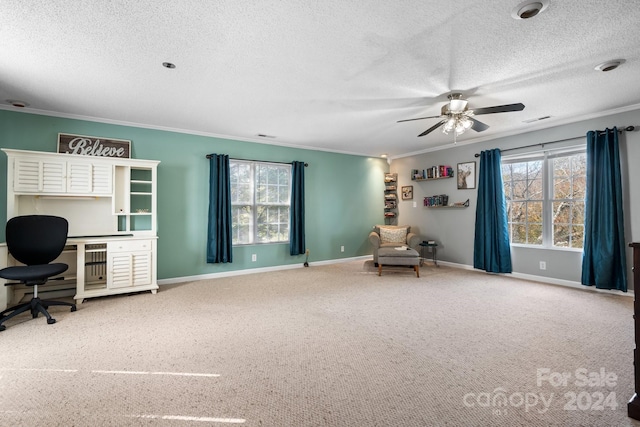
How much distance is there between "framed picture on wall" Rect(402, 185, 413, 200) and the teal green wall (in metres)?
0.56

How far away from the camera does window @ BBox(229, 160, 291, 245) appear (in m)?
5.35

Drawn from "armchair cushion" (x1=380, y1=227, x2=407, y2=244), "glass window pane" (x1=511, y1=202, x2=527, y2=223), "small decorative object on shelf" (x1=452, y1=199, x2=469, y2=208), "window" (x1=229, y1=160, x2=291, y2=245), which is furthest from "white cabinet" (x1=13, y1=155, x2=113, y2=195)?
"glass window pane" (x1=511, y1=202, x2=527, y2=223)

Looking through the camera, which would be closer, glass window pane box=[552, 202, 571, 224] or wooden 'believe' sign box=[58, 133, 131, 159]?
wooden 'believe' sign box=[58, 133, 131, 159]

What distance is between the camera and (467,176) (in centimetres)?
569

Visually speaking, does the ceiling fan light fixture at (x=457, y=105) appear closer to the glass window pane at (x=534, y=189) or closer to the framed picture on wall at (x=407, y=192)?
the glass window pane at (x=534, y=189)

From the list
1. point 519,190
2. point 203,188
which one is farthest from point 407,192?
point 203,188

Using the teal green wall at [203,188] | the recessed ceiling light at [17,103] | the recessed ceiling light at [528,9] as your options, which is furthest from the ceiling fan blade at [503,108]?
the recessed ceiling light at [17,103]

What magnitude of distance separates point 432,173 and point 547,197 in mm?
2077

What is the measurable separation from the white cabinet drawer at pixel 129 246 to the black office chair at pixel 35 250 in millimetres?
495

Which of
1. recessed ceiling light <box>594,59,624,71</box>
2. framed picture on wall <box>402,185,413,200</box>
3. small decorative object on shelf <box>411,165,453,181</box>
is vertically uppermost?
recessed ceiling light <box>594,59,624,71</box>

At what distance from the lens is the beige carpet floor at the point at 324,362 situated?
1.65m

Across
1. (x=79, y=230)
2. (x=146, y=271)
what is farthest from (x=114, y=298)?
(x=79, y=230)

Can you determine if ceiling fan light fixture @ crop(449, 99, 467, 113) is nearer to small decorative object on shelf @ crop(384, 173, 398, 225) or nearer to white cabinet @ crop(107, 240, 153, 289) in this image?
small decorative object on shelf @ crop(384, 173, 398, 225)

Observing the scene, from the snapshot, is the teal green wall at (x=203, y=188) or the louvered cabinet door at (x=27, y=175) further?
the teal green wall at (x=203, y=188)
